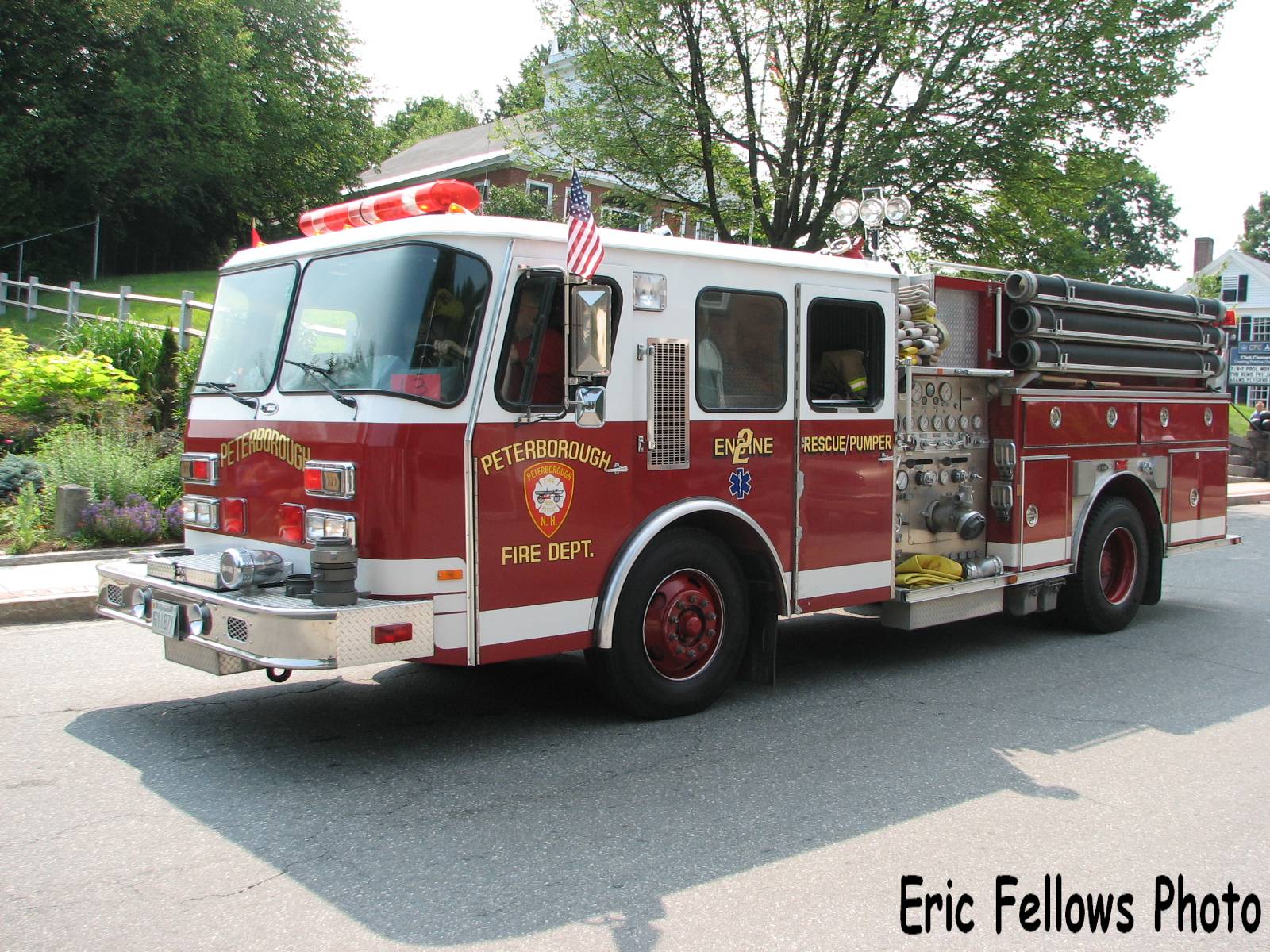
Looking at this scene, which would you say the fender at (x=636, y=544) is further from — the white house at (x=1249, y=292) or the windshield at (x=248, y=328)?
the white house at (x=1249, y=292)

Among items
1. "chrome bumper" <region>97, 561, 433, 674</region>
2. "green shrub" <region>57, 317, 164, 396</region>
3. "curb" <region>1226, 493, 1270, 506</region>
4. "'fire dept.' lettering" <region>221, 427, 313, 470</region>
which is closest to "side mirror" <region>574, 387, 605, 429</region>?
"chrome bumper" <region>97, 561, 433, 674</region>

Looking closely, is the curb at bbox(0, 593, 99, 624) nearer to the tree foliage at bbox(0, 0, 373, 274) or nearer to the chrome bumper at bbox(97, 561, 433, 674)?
the chrome bumper at bbox(97, 561, 433, 674)

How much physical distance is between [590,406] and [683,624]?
1.38 meters

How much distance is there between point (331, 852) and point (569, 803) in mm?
1004

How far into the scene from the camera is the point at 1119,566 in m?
8.84

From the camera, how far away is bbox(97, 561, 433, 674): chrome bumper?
4645mm

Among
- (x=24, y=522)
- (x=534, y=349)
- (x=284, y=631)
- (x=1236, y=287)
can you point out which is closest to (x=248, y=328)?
(x=534, y=349)

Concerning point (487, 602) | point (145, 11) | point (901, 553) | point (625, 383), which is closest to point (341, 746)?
point (487, 602)

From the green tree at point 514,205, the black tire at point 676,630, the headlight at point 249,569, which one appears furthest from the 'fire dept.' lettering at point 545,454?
the green tree at point 514,205

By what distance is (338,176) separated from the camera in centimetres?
4109

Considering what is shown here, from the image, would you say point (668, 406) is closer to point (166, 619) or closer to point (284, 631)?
point (284, 631)

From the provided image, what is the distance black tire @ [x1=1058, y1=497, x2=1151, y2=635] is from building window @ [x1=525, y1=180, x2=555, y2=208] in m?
19.5

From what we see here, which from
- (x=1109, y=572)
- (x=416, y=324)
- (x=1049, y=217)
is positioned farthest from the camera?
(x=1049, y=217)

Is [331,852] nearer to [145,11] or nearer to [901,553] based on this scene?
[901,553]
